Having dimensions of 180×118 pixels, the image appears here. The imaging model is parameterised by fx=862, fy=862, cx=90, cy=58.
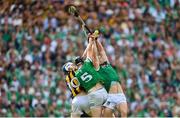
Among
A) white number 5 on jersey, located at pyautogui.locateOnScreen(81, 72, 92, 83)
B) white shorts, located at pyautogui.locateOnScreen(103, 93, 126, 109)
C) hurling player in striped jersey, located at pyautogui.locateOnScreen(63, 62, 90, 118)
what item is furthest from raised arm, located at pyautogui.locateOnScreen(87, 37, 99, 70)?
white shorts, located at pyautogui.locateOnScreen(103, 93, 126, 109)

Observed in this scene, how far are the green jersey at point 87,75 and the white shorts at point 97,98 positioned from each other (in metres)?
0.14

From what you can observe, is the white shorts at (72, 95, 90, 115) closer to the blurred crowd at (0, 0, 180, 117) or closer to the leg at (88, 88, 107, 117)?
the leg at (88, 88, 107, 117)

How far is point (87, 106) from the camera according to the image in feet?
49.2

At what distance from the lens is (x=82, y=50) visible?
21203 millimetres

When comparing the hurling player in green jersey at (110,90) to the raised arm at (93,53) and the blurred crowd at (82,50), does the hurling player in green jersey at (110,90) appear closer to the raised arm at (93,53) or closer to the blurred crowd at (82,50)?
the raised arm at (93,53)

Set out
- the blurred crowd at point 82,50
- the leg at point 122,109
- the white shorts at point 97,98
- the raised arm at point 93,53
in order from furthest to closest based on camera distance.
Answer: the blurred crowd at point 82,50, the leg at point 122,109, the white shorts at point 97,98, the raised arm at point 93,53

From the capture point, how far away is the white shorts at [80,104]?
14938mm

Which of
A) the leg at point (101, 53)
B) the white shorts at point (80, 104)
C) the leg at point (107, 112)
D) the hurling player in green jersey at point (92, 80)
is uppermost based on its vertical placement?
the leg at point (101, 53)

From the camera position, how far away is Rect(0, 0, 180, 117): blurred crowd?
20.3 meters

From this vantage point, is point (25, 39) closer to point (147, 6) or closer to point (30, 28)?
point (30, 28)

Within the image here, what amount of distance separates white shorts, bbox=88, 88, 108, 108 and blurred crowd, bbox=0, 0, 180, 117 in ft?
16.8

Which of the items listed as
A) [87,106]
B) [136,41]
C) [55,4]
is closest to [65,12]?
[55,4]

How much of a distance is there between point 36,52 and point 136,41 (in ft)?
8.37

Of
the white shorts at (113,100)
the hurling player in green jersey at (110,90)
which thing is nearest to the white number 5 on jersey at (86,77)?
the hurling player in green jersey at (110,90)
